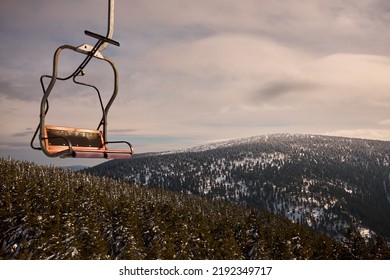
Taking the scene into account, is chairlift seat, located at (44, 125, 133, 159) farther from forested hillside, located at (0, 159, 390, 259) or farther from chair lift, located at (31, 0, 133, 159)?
forested hillside, located at (0, 159, 390, 259)

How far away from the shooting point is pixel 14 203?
40.8 meters

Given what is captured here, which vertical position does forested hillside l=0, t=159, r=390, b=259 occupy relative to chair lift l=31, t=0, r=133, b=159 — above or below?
below

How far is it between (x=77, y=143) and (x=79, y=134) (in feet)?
0.53

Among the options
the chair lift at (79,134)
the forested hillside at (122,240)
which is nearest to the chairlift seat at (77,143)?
the chair lift at (79,134)

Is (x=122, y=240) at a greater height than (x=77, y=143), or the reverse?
(x=77, y=143)

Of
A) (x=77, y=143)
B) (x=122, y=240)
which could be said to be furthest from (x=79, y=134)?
(x=122, y=240)

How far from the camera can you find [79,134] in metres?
4.57

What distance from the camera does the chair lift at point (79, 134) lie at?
3.96 meters

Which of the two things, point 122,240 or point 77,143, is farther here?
point 122,240

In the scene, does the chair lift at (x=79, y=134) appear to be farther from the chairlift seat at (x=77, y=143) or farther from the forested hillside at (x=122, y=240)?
A: the forested hillside at (x=122, y=240)

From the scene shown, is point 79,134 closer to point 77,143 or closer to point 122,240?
point 77,143

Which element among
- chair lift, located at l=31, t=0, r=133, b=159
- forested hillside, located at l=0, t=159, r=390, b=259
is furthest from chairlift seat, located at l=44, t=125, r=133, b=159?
forested hillside, located at l=0, t=159, r=390, b=259

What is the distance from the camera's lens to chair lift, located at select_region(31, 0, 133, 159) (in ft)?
13.0
